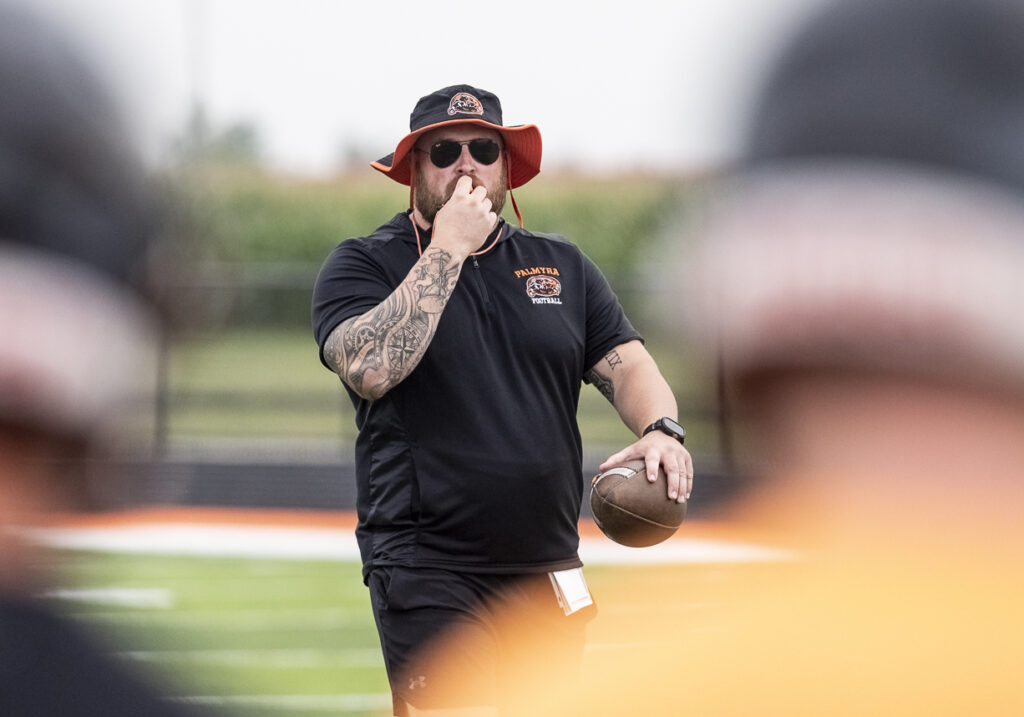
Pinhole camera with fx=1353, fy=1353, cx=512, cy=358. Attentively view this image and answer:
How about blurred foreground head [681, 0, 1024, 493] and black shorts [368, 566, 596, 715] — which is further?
blurred foreground head [681, 0, 1024, 493]

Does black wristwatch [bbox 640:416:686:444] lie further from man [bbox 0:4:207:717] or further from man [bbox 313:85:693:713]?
man [bbox 0:4:207:717]

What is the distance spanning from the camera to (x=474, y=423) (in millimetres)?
3436

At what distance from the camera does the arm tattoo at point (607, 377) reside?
3.73 metres

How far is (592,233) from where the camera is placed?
39594 mm

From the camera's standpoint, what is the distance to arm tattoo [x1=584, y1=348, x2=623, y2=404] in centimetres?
373

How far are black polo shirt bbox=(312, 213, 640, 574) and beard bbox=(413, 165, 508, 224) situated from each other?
0.08 m

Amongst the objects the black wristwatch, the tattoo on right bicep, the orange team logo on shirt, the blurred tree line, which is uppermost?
the blurred tree line

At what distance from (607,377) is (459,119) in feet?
2.70

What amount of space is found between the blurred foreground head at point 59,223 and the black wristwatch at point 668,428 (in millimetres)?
5314

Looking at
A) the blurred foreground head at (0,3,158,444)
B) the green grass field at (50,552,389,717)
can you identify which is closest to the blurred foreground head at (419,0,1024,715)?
the green grass field at (50,552,389,717)

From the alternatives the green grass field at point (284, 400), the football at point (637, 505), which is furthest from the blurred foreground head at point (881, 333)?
the green grass field at point (284, 400)

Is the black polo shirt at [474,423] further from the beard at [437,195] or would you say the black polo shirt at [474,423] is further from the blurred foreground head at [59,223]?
the blurred foreground head at [59,223]

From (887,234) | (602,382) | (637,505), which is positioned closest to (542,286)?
(602,382)

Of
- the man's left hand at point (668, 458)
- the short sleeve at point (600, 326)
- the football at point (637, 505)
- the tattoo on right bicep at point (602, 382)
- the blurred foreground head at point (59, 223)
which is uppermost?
the blurred foreground head at point (59, 223)
